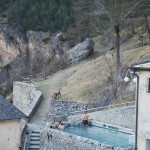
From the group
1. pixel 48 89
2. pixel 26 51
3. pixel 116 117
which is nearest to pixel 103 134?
pixel 116 117

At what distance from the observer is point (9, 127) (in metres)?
30.5

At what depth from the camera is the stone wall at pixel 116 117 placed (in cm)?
3491

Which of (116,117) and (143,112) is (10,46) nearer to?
(116,117)

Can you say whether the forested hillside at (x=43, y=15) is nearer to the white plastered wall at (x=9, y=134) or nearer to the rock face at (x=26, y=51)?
the rock face at (x=26, y=51)

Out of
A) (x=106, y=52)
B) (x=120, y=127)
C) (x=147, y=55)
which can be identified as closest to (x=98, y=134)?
(x=120, y=127)

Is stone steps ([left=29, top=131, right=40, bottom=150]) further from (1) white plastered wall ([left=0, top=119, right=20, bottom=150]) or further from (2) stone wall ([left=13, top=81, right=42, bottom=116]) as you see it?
(2) stone wall ([left=13, top=81, right=42, bottom=116])

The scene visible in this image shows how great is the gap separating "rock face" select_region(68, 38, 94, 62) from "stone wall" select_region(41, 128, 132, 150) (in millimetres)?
29820

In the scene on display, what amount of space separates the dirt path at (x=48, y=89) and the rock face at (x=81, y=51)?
2.10 meters

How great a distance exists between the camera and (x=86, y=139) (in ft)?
95.2

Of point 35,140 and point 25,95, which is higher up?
point 25,95

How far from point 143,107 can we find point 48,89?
26329 millimetres

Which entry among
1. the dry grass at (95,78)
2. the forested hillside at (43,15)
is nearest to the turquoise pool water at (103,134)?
the dry grass at (95,78)

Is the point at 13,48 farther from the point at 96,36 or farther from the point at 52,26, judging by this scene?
the point at 96,36

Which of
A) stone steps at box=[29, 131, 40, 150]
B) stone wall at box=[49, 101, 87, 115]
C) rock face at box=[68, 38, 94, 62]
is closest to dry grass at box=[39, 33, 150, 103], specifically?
stone wall at box=[49, 101, 87, 115]
